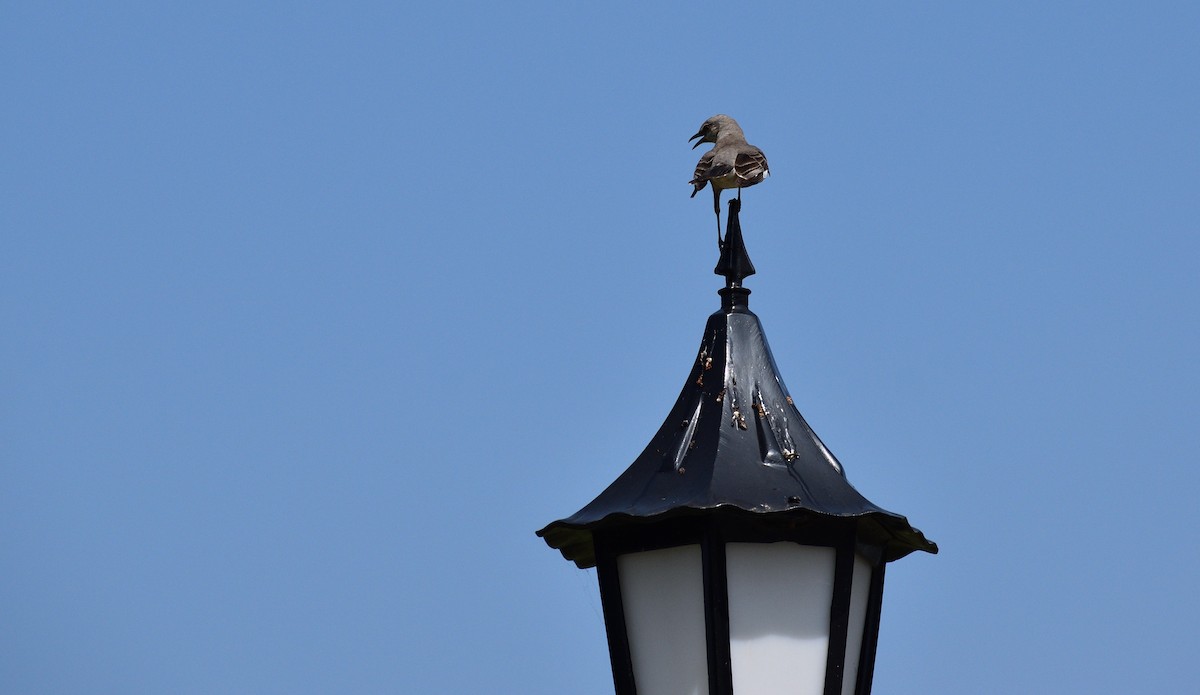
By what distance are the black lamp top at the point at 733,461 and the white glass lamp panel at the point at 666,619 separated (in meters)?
0.19

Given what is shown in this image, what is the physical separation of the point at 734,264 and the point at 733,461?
0.95 metres

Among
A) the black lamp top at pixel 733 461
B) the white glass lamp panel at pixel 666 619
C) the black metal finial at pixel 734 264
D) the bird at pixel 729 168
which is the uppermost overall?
the bird at pixel 729 168

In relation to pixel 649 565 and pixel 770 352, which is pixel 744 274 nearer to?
pixel 770 352

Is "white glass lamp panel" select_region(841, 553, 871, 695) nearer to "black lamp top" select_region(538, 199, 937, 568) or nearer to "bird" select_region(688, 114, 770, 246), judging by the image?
"black lamp top" select_region(538, 199, 937, 568)

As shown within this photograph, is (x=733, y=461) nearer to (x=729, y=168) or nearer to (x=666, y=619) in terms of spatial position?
(x=666, y=619)

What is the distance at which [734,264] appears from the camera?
600 centimetres

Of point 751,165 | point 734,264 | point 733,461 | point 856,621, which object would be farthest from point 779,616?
point 751,165

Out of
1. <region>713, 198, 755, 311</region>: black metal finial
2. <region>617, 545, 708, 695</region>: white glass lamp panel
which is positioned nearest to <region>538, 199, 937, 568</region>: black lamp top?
<region>713, 198, 755, 311</region>: black metal finial

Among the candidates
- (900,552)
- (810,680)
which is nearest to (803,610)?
(810,680)

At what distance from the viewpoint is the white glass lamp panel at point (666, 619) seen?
17.1 feet

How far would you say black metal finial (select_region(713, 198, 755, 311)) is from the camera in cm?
597

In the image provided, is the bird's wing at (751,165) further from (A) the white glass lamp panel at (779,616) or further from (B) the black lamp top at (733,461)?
(A) the white glass lamp panel at (779,616)

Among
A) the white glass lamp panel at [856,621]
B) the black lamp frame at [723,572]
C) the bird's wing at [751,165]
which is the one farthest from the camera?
the bird's wing at [751,165]

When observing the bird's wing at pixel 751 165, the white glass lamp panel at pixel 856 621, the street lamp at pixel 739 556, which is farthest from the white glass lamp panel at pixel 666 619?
the bird's wing at pixel 751 165
